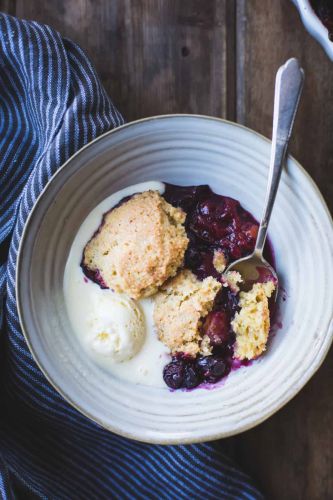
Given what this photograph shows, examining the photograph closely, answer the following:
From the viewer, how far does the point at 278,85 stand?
53.4 inches

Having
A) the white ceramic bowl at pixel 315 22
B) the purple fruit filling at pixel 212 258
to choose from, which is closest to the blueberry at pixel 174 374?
the purple fruit filling at pixel 212 258

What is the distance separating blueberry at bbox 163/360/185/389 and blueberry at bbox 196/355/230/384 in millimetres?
44

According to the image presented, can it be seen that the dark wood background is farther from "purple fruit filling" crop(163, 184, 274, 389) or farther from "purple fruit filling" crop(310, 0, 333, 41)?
"purple fruit filling" crop(163, 184, 274, 389)

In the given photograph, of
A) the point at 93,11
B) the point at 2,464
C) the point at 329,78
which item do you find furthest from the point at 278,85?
the point at 2,464

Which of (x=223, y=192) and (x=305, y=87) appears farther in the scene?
(x=305, y=87)

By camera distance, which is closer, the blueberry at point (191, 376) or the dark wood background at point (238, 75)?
the blueberry at point (191, 376)

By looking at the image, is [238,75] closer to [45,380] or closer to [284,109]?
[284,109]

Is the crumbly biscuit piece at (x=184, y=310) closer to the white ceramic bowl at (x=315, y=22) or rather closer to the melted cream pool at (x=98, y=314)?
the melted cream pool at (x=98, y=314)

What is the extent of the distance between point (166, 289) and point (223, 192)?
266 millimetres

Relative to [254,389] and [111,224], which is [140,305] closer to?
[111,224]

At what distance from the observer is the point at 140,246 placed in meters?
1.43

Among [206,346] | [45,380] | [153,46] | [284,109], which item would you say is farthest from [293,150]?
[45,380]

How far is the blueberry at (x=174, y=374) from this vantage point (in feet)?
4.75

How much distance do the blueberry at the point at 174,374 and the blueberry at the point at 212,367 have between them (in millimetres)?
44
